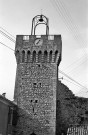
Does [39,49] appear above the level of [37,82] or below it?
above

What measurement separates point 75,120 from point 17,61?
33.3 ft

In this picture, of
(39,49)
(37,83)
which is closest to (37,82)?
(37,83)

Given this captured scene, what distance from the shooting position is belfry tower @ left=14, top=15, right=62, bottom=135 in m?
30.3

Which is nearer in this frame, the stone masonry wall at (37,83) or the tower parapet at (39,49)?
the stone masonry wall at (37,83)

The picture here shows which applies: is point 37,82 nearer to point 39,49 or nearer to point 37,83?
point 37,83

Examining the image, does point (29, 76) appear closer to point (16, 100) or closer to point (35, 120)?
point (16, 100)

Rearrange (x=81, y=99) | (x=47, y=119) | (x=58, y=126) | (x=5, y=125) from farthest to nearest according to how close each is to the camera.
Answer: (x=81, y=99)
(x=58, y=126)
(x=47, y=119)
(x=5, y=125)

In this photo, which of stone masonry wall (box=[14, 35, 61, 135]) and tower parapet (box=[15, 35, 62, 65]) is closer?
stone masonry wall (box=[14, 35, 61, 135])

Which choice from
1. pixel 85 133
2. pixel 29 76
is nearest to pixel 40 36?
pixel 29 76

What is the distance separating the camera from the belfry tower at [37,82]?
30281 millimetres

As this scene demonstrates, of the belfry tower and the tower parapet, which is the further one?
the tower parapet

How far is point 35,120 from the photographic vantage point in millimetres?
30375

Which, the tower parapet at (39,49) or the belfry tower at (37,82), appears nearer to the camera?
the belfry tower at (37,82)

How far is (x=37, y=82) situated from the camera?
3180 centimetres
